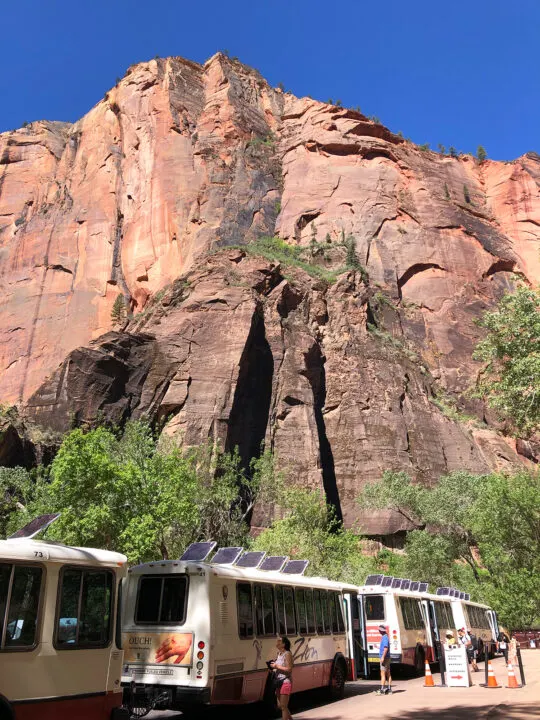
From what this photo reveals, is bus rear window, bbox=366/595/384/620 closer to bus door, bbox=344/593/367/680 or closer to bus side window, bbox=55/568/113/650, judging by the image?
bus door, bbox=344/593/367/680

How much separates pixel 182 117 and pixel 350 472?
160 ft

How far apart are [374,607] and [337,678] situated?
14.9 feet

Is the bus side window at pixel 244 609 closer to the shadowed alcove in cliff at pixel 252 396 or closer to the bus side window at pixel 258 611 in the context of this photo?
the bus side window at pixel 258 611

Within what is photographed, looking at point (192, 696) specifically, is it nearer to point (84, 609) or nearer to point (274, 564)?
point (84, 609)

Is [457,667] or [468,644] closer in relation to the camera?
[457,667]

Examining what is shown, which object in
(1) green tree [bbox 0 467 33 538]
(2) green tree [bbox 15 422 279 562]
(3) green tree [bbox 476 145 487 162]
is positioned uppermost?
(3) green tree [bbox 476 145 487 162]

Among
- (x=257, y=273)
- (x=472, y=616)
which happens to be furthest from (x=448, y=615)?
(x=257, y=273)

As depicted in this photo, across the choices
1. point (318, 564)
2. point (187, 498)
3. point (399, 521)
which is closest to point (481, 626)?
point (318, 564)

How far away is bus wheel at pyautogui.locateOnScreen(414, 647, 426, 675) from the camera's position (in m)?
21.0

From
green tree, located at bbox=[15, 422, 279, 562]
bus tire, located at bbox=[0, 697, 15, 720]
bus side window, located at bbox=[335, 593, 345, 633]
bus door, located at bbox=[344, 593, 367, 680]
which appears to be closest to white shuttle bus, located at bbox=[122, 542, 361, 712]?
bus side window, located at bbox=[335, 593, 345, 633]

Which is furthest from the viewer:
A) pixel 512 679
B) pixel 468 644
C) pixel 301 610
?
pixel 468 644

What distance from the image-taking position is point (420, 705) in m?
13.0

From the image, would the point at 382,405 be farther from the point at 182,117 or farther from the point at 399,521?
the point at 182,117

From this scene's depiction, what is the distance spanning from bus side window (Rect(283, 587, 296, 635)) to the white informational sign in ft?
17.6
